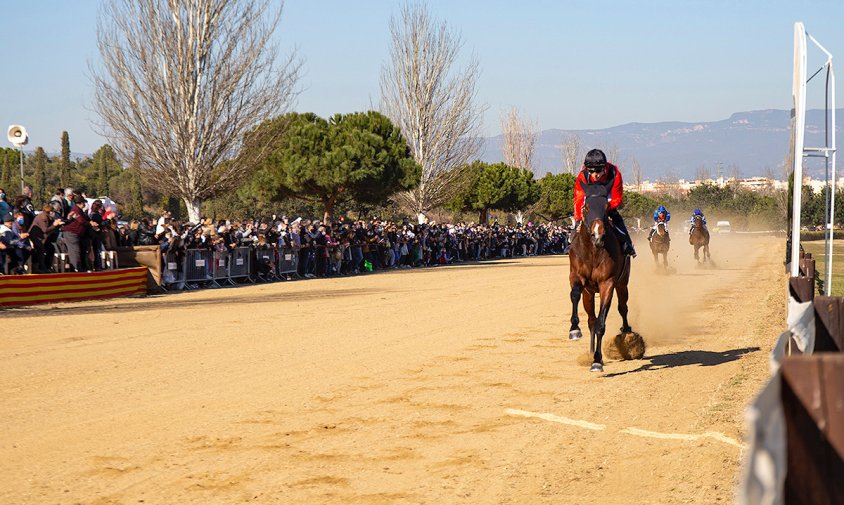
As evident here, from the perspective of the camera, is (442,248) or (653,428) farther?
(442,248)

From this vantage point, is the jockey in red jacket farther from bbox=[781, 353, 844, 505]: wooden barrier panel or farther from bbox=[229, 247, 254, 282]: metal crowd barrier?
bbox=[229, 247, 254, 282]: metal crowd barrier

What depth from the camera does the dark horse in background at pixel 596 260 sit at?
461 inches

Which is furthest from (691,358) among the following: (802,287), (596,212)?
(802,287)

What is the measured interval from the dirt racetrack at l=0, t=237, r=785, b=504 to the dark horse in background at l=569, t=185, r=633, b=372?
65 centimetres

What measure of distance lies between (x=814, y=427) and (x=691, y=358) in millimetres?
10834

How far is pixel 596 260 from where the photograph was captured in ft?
39.5

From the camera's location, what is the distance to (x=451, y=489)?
6.55 meters

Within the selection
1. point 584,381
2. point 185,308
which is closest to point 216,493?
point 584,381

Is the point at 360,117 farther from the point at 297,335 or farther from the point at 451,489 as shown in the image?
the point at 451,489

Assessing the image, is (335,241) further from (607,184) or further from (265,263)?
(607,184)

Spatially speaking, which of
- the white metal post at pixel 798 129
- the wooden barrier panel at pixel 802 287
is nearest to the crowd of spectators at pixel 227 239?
the white metal post at pixel 798 129

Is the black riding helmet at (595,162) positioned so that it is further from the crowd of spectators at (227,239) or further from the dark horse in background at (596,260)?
the crowd of spectators at (227,239)

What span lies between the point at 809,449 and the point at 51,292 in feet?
67.2

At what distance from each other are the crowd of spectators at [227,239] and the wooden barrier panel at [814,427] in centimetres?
2033
